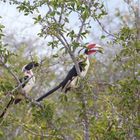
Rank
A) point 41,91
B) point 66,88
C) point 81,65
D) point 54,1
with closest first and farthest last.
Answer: point 54,1, point 81,65, point 66,88, point 41,91

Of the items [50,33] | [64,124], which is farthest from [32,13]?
[64,124]

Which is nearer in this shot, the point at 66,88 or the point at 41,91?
the point at 66,88

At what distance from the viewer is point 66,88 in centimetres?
517

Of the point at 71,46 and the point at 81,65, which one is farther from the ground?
the point at 71,46

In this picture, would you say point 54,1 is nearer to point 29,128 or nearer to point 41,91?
point 29,128

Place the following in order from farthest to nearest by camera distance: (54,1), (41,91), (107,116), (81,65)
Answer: (41,91) < (81,65) < (107,116) < (54,1)

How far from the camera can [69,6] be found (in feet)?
13.2

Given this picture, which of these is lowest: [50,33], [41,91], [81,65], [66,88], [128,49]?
[41,91]

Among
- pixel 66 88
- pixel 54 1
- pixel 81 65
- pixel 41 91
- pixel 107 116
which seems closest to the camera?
pixel 54 1

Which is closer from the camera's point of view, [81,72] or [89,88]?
[89,88]

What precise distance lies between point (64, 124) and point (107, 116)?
0.40 meters

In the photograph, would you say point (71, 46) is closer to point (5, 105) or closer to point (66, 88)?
point (5, 105)

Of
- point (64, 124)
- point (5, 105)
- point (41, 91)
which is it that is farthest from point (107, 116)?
point (41, 91)

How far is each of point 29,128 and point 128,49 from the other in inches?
48.3
